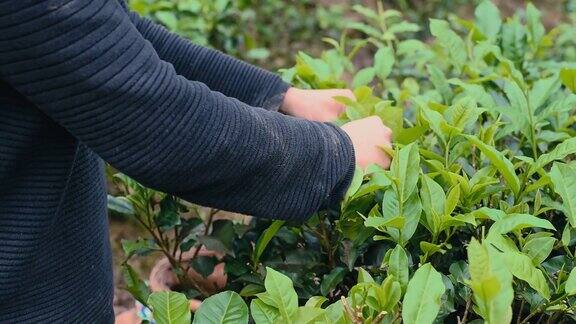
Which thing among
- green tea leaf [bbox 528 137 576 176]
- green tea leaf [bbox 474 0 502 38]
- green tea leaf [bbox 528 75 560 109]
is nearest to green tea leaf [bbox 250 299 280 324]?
green tea leaf [bbox 528 137 576 176]

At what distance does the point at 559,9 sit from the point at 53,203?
506 cm

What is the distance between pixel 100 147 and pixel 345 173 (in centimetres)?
38

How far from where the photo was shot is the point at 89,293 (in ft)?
4.50

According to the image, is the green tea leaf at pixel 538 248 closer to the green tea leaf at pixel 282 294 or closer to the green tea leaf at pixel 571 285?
the green tea leaf at pixel 571 285

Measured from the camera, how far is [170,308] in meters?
1.01

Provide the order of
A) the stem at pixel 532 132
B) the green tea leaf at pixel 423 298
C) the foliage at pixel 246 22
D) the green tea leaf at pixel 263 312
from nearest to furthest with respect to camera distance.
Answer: the green tea leaf at pixel 423 298 < the green tea leaf at pixel 263 312 < the stem at pixel 532 132 < the foliage at pixel 246 22

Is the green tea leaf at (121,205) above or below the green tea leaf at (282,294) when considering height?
below

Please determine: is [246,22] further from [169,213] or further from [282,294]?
[282,294]

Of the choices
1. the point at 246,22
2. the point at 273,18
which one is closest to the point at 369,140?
the point at 246,22

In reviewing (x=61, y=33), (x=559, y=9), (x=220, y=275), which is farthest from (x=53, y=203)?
(x=559, y=9)

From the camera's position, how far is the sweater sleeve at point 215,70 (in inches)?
61.1

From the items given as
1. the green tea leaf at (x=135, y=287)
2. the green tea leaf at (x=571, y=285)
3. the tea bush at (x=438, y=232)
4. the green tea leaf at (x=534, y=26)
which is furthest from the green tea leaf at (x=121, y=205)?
the green tea leaf at (x=534, y=26)

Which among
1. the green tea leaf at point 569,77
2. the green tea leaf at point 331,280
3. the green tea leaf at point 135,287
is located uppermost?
the green tea leaf at point 569,77

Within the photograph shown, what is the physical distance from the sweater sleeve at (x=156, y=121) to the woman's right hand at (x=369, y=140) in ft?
0.23
